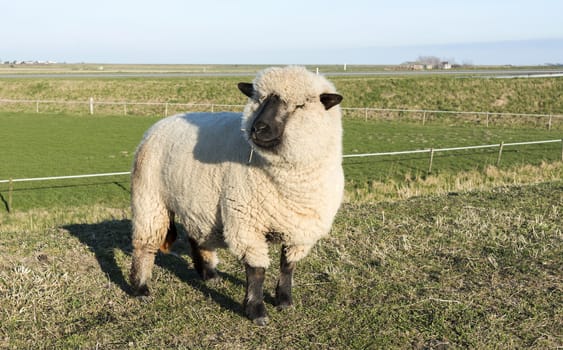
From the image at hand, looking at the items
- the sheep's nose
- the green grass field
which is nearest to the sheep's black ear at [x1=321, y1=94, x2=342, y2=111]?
the sheep's nose

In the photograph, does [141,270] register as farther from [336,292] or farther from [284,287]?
[336,292]

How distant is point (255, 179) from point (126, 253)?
2915 mm

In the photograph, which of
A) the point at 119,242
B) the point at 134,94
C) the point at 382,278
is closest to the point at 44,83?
the point at 134,94

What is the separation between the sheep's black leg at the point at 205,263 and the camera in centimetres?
629

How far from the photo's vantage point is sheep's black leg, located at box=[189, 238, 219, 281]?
629 centimetres

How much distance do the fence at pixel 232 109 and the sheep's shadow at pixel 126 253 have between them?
25.3 meters

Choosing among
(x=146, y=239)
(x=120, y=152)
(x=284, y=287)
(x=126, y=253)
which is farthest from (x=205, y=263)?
(x=120, y=152)

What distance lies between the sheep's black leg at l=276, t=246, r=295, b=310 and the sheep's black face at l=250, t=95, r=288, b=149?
1316mm

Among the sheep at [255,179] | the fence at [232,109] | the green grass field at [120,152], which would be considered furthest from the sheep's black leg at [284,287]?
the fence at [232,109]

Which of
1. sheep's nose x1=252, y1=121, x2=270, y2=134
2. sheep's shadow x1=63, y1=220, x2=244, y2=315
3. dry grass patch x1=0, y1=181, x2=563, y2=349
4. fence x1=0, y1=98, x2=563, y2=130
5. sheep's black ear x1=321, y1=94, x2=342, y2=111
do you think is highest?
sheep's black ear x1=321, y1=94, x2=342, y2=111

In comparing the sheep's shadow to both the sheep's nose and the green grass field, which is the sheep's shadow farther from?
the green grass field

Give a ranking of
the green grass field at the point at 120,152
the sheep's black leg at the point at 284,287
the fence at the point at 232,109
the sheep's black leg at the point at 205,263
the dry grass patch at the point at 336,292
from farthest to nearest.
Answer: the fence at the point at 232,109
the green grass field at the point at 120,152
the sheep's black leg at the point at 205,263
the sheep's black leg at the point at 284,287
the dry grass patch at the point at 336,292

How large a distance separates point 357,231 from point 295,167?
10.9 feet

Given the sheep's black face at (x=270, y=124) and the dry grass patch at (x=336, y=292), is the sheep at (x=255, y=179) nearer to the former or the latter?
the sheep's black face at (x=270, y=124)
